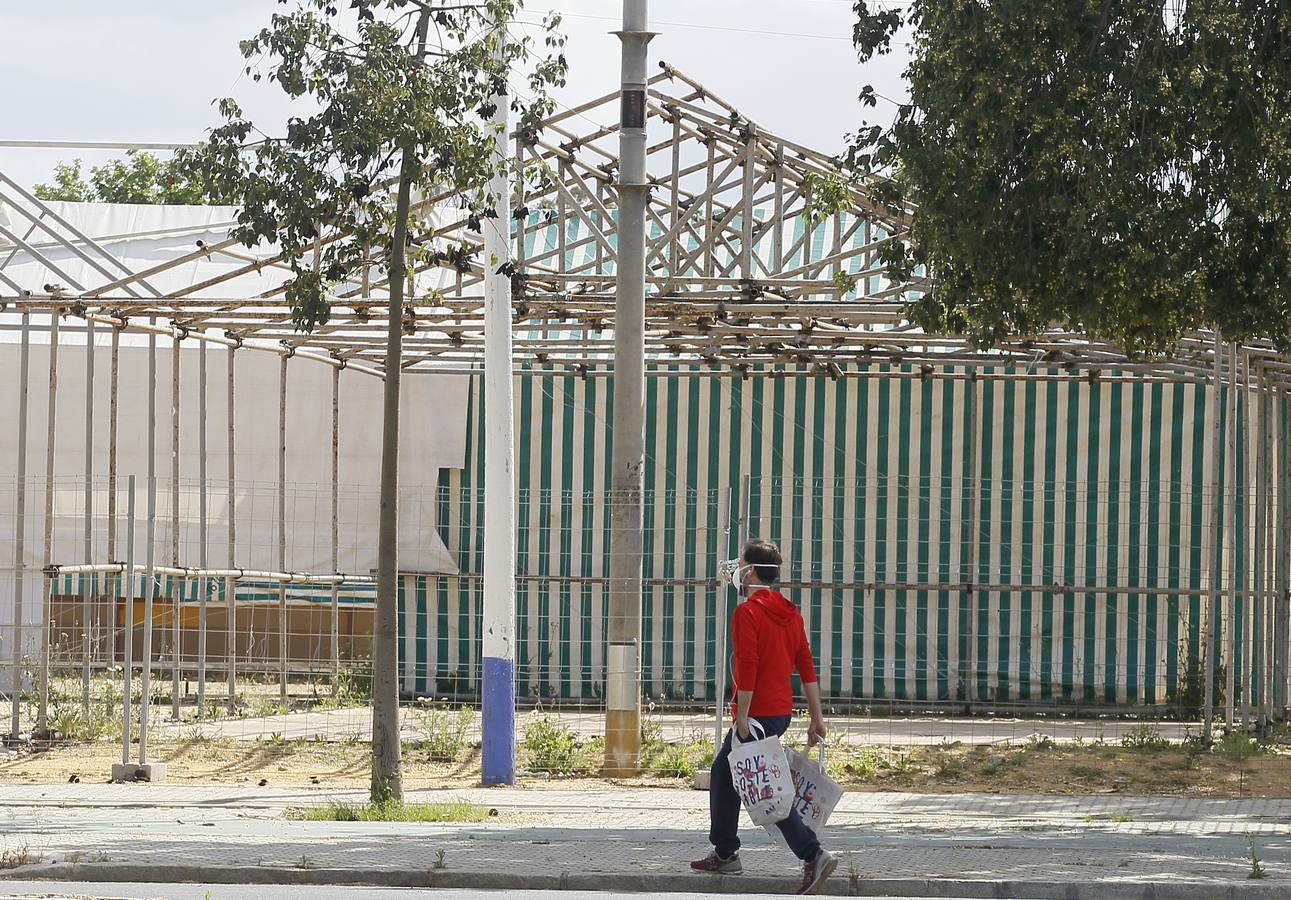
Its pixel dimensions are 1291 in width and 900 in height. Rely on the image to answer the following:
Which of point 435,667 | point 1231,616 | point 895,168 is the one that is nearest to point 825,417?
point 435,667

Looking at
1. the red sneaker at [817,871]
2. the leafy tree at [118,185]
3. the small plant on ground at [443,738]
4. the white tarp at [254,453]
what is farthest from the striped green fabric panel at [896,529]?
the leafy tree at [118,185]

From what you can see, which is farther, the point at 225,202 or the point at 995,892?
the point at 225,202

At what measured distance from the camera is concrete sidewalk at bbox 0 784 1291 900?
28.9ft

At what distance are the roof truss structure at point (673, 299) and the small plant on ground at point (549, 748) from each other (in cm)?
378

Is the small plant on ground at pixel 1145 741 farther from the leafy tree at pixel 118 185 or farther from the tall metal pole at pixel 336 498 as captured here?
the leafy tree at pixel 118 185

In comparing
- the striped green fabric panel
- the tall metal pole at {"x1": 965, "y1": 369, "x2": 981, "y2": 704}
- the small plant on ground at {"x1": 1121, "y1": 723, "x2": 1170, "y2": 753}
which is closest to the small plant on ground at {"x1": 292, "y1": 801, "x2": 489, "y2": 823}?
the small plant on ground at {"x1": 1121, "y1": 723, "x2": 1170, "y2": 753}

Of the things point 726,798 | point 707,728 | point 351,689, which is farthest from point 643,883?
point 351,689

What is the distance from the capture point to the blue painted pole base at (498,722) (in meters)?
13.5

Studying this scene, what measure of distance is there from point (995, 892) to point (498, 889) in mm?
2510

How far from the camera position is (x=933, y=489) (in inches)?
832

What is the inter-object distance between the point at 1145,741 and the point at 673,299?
5.99 meters

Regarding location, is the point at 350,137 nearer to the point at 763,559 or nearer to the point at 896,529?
the point at 763,559

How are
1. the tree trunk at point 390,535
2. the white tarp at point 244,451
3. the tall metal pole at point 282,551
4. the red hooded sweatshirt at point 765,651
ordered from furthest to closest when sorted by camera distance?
1. the white tarp at point 244,451
2. the tall metal pole at point 282,551
3. the tree trunk at point 390,535
4. the red hooded sweatshirt at point 765,651

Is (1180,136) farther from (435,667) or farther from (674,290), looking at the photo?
(435,667)
